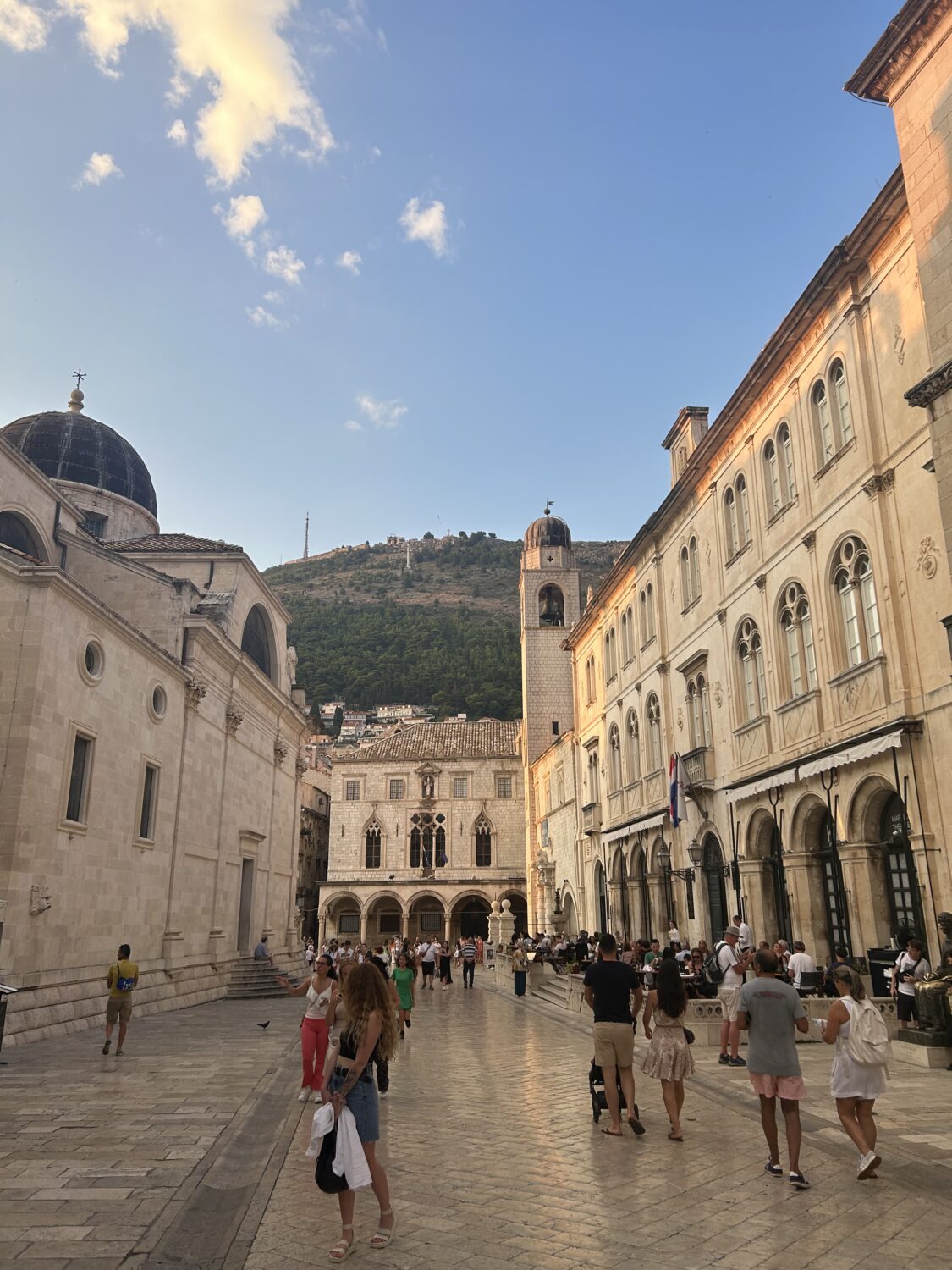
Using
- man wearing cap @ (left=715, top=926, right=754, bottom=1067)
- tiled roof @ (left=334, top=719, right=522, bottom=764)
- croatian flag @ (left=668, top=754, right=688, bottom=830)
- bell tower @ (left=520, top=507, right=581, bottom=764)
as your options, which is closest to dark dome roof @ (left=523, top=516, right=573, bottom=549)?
bell tower @ (left=520, top=507, right=581, bottom=764)

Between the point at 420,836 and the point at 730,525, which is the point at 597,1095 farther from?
the point at 420,836

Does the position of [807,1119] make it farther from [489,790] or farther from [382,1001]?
[489,790]

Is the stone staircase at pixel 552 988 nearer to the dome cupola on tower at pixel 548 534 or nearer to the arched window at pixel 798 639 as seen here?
the arched window at pixel 798 639

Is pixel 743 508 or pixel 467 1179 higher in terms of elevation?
pixel 743 508

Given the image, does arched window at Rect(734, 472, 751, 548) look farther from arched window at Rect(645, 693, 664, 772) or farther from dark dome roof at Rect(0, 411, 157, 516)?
dark dome roof at Rect(0, 411, 157, 516)

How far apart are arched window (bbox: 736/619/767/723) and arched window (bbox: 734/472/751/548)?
2.01 meters

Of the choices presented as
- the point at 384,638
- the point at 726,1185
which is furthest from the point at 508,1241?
the point at 384,638

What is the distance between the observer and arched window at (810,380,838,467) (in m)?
16.8

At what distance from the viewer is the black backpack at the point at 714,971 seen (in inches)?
572

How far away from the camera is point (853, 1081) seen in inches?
247

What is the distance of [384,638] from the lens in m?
115

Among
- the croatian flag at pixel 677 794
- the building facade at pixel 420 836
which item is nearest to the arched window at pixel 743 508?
the croatian flag at pixel 677 794

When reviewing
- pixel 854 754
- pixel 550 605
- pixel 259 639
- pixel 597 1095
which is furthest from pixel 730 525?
pixel 550 605

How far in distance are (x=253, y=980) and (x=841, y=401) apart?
22.6 meters
